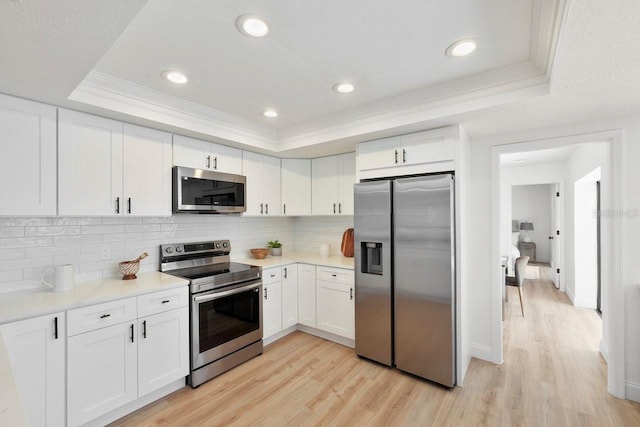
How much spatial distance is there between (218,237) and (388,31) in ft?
9.09

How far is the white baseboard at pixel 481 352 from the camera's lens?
2969 millimetres

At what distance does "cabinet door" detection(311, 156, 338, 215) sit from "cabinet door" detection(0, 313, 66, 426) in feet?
8.88

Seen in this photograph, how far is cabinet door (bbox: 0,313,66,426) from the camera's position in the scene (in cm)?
171

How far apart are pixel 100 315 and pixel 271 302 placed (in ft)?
5.31

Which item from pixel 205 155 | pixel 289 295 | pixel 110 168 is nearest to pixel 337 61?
pixel 205 155

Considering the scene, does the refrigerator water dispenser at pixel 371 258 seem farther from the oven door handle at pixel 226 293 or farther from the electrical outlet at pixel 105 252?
the electrical outlet at pixel 105 252

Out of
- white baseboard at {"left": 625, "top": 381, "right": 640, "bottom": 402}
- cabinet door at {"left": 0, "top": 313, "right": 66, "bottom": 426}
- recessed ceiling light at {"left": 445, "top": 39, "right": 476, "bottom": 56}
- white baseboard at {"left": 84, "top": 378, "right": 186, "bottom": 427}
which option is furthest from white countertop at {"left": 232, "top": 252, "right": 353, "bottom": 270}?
white baseboard at {"left": 625, "top": 381, "right": 640, "bottom": 402}

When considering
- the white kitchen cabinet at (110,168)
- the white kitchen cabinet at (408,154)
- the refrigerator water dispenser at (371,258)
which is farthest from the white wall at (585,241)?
the white kitchen cabinet at (110,168)

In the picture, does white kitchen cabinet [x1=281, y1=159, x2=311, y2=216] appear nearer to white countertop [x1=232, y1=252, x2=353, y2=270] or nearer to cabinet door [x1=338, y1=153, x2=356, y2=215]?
cabinet door [x1=338, y1=153, x2=356, y2=215]

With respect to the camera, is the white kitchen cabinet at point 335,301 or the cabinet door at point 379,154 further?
the white kitchen cabinet at point 335,301

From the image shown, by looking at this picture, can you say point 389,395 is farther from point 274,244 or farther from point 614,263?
point 274,244

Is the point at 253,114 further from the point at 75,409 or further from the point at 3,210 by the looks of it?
the point at 75,409

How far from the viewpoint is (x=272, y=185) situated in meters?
3.72

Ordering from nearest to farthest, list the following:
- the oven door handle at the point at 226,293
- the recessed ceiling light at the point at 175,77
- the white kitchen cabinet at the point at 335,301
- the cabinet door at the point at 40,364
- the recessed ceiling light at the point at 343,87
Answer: the cabinet door at the point at 40,364 < the recessed ceiling light at the point at 175,77 < the recessed ceiling light at the point at 343,87 < the oven door handle at the point at 226,293 < the white kitchen cabinet at the point at 335,301
